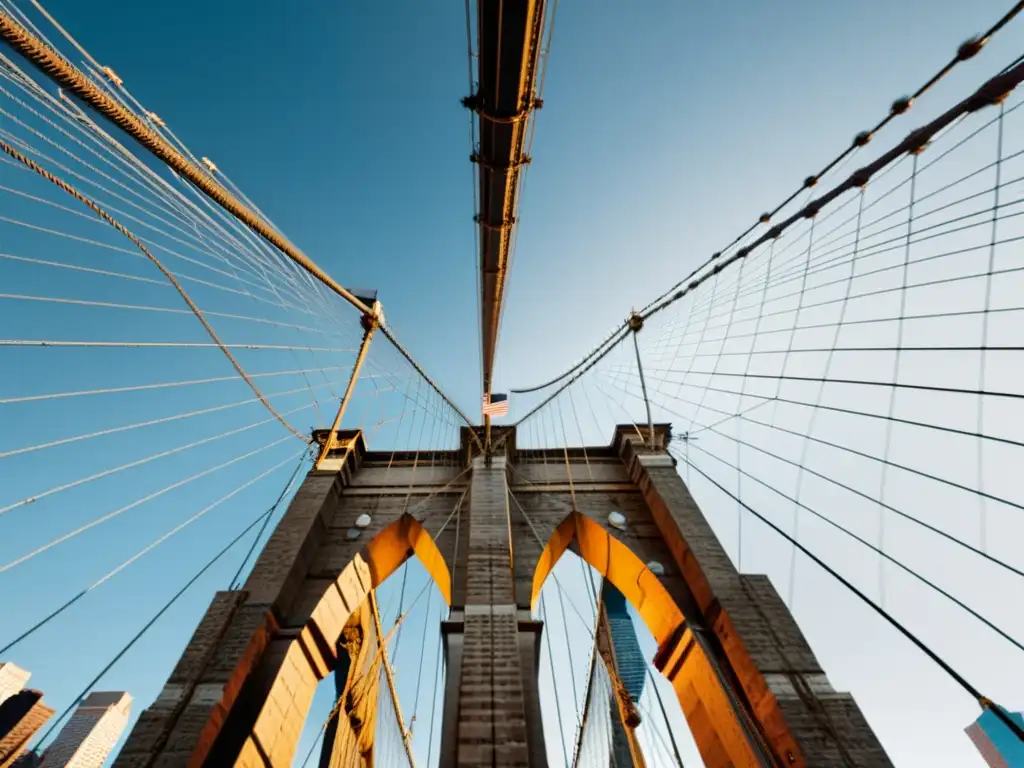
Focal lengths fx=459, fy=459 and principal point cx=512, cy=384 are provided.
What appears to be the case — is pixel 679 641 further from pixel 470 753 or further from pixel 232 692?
pixel 232 692

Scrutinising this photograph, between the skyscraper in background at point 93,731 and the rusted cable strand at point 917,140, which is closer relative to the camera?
the rusted cable strand at point 917,140

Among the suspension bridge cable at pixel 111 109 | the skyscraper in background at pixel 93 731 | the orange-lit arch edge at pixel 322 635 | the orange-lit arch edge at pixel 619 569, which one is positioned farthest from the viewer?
the skyscraper in background at pixel 93 731

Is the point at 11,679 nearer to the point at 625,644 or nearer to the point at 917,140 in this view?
the point at 625,644

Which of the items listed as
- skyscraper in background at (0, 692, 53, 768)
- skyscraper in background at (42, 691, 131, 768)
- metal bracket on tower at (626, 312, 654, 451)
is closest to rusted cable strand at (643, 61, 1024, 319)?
metal bracket on tower at (626, 312, 654, 451)

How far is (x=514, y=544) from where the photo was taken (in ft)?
34.6

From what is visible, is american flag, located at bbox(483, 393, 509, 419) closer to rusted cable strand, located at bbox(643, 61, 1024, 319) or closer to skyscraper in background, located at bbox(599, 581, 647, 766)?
rusted cable strand, located at bbox(643, 61, 1024, 319)

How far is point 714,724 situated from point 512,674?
12.8 ft

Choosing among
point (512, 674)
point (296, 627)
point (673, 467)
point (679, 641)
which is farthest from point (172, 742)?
point (673, 467)

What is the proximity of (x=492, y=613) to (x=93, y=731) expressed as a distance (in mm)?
148841

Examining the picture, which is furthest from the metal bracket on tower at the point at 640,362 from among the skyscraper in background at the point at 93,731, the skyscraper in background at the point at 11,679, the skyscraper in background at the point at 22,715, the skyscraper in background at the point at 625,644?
the skyscraper in background at the point at 93,731

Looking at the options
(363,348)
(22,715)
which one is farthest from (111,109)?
(22,715)

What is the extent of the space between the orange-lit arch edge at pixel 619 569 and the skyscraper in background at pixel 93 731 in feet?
457

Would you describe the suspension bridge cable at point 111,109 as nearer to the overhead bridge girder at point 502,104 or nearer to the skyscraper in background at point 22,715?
the overhead bridge girder at point 502,104

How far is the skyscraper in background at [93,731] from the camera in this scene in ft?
315
